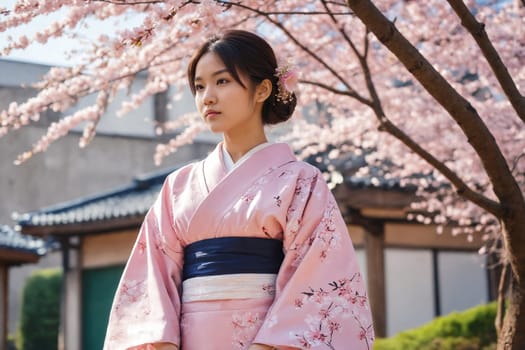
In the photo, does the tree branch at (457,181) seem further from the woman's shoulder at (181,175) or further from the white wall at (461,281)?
the white wall at (461,281)

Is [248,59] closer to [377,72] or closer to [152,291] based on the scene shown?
[152,291]

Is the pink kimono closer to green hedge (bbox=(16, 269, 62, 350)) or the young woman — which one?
the young woman

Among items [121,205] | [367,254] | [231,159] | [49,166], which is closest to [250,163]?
[231,159]

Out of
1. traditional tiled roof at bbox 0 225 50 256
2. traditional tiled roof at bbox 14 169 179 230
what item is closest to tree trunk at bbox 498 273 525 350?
traditional tiled roof at bbox 14 169 179 230

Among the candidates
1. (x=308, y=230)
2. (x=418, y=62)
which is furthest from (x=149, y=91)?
(x=308, y=230)

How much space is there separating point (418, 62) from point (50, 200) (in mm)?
18423

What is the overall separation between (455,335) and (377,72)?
2.58 m

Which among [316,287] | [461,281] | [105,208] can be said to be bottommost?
[316,287]

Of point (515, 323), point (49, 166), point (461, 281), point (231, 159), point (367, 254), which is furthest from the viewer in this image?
point (49, 166)

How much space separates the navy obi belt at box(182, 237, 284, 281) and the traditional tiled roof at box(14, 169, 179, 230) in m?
10.0

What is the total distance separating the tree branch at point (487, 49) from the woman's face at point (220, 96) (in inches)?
41.5

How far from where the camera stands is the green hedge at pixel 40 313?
19.8 meters

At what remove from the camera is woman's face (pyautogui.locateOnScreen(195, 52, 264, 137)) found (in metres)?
3.43

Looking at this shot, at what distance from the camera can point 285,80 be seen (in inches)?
140
